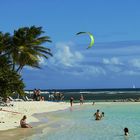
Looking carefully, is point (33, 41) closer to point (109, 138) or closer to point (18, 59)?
point (18, 59)

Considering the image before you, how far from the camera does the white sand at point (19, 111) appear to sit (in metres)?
27.5

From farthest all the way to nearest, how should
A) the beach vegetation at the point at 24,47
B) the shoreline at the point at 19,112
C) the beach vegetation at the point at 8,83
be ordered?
the beach vegetation at the point at 24,47
the beach vegetation at the point at 8,83
the shoreline at the point at 19,112

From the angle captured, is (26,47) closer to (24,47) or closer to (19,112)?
(24,47)

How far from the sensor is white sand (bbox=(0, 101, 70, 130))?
27.5 metres

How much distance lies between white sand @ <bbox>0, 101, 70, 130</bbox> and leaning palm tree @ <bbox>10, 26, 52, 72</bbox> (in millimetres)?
4888

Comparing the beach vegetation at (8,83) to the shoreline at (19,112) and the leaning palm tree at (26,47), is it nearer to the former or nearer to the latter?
the shoreline at (19,112)

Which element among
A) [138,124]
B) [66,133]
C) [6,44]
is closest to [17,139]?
[66,133]

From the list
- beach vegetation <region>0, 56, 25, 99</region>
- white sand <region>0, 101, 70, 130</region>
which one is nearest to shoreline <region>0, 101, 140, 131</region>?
white sand <region>0, 101, 70, 130</region>

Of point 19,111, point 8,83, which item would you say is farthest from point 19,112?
point 8,83

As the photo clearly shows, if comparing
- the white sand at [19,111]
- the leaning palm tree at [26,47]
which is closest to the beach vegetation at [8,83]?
the white sand at [19,111]

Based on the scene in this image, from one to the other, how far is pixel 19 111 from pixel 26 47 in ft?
38.5

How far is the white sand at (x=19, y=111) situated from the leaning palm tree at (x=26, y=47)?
4.89 meters

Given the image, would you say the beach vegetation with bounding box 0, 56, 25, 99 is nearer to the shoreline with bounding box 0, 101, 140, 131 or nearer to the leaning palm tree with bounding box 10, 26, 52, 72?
the shoreline with bounding box 0, 101, 140, 131

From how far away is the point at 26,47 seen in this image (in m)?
47.3
